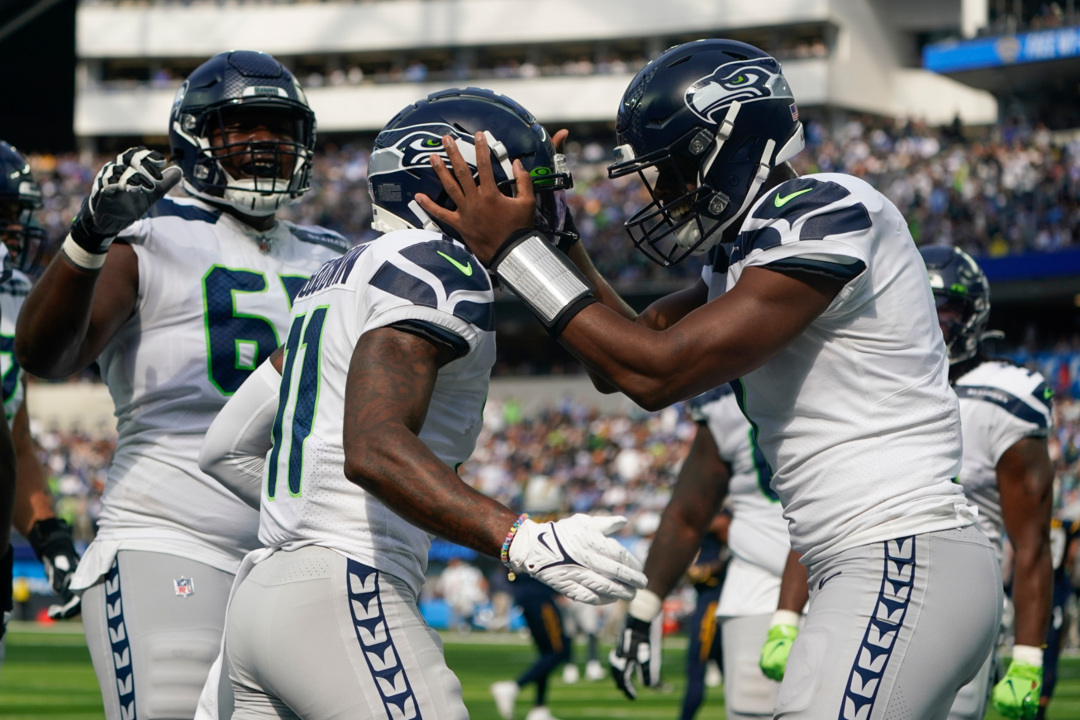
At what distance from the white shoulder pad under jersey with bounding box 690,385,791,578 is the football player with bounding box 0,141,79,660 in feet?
8.38

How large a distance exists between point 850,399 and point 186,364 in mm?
1953

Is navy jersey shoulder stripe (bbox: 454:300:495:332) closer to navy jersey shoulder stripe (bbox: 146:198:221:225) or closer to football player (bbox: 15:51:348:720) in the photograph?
football player (bbox: 15:51:348:720)

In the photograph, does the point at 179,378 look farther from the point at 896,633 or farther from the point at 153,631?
the point at 896,633

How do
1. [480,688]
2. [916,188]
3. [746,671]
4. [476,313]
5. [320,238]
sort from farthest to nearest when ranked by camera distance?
1. [916,188]
2. [480,688]
3. [746,671]
4. [320,238]
5. [476,313]

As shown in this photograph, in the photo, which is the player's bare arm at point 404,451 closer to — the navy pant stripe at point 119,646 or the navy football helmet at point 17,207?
the navy pant stripe at point 119,646

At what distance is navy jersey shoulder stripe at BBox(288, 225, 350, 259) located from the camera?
425 centimetres

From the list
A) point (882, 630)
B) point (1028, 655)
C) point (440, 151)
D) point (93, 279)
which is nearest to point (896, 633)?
point (882, 630)

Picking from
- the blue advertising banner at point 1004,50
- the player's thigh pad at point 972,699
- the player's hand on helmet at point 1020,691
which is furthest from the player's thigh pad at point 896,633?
the blue advertising banner at point 1004,50

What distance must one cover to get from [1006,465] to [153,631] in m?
2.88

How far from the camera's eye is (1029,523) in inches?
178

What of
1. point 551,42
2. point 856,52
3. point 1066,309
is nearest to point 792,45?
point 856,52

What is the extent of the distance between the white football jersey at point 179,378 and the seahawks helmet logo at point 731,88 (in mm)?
1514

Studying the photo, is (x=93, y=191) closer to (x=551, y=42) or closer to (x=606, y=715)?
(x=606, y=715)

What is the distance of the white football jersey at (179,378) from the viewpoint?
378 cm
